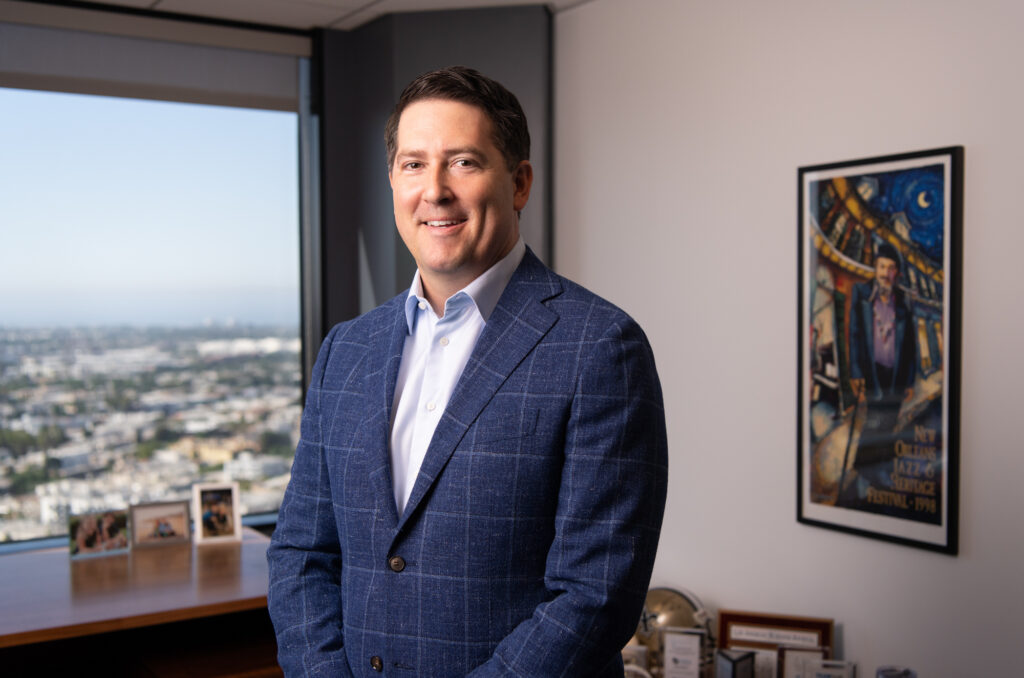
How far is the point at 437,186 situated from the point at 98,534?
7.08ft

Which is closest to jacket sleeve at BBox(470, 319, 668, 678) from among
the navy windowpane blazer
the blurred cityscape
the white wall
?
the navy windowpane blazer

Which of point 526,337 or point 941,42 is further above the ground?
→ point 941,42

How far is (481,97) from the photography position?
130cm

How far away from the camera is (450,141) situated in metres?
1.29

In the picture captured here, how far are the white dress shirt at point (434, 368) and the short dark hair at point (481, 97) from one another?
0.15 m

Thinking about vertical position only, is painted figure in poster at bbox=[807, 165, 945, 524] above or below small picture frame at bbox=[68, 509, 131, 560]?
above

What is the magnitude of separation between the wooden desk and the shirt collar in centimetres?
142

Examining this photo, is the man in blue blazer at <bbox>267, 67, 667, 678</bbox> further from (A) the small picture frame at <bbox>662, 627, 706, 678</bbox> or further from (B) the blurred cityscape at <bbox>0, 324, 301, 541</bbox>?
(B) the blurred cityscape at <bbox>0, 324, 301, 541</bbox>

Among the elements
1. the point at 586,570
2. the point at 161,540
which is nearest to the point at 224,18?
the point at 161,540

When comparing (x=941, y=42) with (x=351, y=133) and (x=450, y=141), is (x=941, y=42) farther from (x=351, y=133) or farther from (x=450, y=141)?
(x=351, y=133)

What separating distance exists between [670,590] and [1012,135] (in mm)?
1577

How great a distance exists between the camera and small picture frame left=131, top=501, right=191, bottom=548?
3.02 metres

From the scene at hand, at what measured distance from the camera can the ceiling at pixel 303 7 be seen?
11.1ft

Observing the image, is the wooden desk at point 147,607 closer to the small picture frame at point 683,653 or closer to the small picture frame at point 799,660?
the small picture frame at point 683,653
